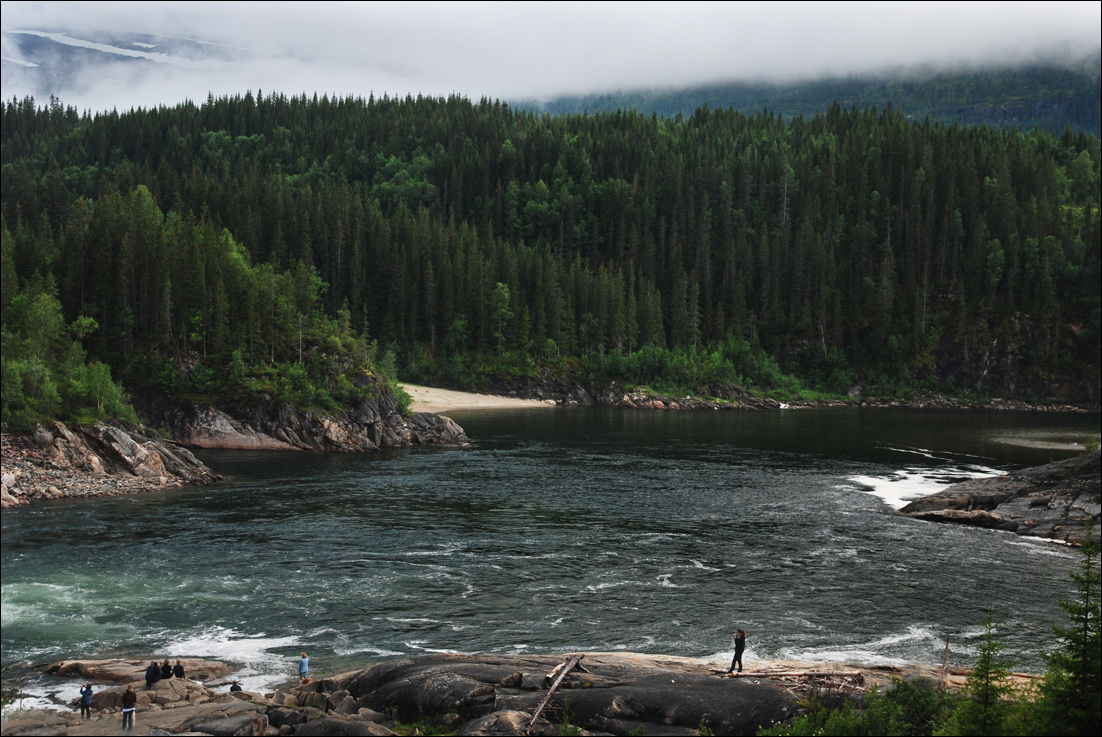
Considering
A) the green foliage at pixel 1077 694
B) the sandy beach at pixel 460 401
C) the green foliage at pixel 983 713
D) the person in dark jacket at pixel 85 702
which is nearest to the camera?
the green foliage at pixel 1077 694

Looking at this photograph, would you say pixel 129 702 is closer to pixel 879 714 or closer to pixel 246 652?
pixel 246 652

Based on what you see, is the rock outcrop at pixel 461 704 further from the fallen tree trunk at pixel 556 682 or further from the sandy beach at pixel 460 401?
the sandy beach at pixel 460 401

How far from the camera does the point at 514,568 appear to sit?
52.1 meters

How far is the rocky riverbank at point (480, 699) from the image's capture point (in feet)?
90.9

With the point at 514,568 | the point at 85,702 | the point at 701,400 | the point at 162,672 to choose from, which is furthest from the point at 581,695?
the point at 701,400

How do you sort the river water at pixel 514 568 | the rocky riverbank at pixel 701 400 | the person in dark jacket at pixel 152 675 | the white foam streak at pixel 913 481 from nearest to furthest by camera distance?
the person in dark jacket at pixel 152 675 < the river water at pixel 514 568 < the white foam streak at pixel 913 481 < the rocky riverbank at pixel 701 400

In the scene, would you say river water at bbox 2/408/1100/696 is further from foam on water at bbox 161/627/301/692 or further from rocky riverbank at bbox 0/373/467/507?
rocky riverbank at bbox 0/373/467/507

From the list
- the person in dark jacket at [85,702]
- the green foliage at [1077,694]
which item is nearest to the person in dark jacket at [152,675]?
the person in dark jacket at [85,702]

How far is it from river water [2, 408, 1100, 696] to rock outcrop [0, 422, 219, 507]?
3000 mm

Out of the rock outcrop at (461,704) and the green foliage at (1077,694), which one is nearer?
the green foliage at (1077,694)

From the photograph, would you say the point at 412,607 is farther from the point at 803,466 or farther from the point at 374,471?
the point at 803,466

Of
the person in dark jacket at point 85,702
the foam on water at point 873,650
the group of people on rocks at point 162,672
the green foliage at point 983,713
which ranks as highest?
the green foliage at point 983,713

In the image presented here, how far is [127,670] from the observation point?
111 ft

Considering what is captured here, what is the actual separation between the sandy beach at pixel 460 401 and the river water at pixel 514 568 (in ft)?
212
